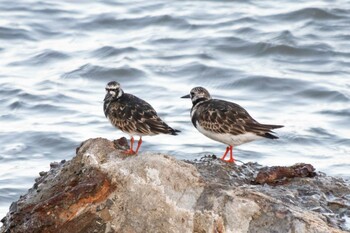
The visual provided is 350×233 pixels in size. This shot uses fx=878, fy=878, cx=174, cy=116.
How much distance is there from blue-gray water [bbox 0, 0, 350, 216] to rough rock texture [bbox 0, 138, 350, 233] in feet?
11.9

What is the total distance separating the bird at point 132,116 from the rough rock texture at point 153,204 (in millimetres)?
766

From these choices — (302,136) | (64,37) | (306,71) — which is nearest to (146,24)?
(64,37)

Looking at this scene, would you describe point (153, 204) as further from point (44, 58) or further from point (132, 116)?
point (44, 58)

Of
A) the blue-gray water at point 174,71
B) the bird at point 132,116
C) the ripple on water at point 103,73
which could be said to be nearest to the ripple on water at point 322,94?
the blue-gray water at point 174,71

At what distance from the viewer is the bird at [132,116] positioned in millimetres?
6953

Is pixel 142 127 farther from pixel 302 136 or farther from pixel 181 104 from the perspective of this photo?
pixel 181 104

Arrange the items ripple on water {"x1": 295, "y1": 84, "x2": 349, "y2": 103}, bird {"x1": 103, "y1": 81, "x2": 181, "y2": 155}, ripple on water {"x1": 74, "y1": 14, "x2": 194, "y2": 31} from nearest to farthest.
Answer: bird {"x1": 103, "y1": 81, "x2": 181, "y2": 155} < ripple on water {"x1": 295, "y1": 84, "x2": 349, "y2": 103} < ripple on water {"x1": 74, "y1": 14, "x2": 194, "y2": 31}

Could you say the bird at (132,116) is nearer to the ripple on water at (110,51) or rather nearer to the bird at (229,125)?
the bird at (229,125)

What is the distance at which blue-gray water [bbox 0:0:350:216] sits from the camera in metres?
11.3

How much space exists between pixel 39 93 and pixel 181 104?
227 cm

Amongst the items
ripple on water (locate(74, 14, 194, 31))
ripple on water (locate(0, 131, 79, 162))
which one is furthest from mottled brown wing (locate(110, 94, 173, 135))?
ripple on water (locate(74, 14, 194, 31))

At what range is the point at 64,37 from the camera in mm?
16516

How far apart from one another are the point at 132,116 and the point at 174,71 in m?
7.44

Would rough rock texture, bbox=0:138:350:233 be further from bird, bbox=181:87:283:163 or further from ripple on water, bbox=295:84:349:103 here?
ripple on water, bbox=295:84:349:103
